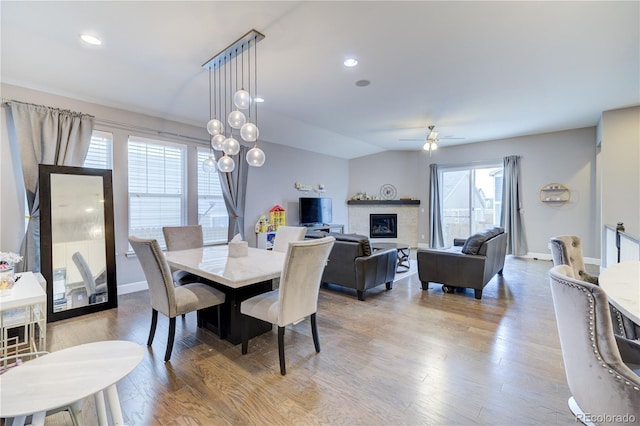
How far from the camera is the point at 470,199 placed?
7.48 metres

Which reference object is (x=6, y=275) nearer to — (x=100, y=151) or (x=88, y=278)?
(x=88, y=278)

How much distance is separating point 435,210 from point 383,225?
1.49 m

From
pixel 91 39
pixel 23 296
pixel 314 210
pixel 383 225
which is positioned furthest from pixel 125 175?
pixel 383 225

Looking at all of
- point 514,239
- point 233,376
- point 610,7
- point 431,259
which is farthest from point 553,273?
point 514,239

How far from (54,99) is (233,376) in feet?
12.9

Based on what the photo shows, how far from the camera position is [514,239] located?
6520mm

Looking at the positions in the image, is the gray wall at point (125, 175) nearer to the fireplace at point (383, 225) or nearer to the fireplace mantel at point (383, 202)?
the fireplace mantel at point (383, 202)

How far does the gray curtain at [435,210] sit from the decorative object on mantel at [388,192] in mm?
1055

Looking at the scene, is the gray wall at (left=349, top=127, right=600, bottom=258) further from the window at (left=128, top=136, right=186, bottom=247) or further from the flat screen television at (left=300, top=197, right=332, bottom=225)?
the window at (left=128, top=136, right=186, bottom=247)

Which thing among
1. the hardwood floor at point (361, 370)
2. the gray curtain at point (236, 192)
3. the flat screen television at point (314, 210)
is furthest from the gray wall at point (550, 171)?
the gray curtain at point (236, 192)

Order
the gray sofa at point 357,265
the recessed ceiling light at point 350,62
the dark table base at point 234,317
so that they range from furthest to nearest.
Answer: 1. the gray sofa at point 357,265
2. the recessed ceiling light at point 350,62
3. the dark table base at point 234,317

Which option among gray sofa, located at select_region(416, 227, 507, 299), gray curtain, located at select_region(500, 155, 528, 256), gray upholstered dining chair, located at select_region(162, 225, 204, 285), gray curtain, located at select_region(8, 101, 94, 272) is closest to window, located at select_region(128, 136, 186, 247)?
gray curtain, located at select_region(8, 101, 94, 272)

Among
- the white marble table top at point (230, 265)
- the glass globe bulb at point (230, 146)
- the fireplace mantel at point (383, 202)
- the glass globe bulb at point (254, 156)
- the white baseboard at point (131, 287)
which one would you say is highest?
the glass globe bulb at point (230, 146)

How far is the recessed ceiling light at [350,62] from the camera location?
3033 millimetres
